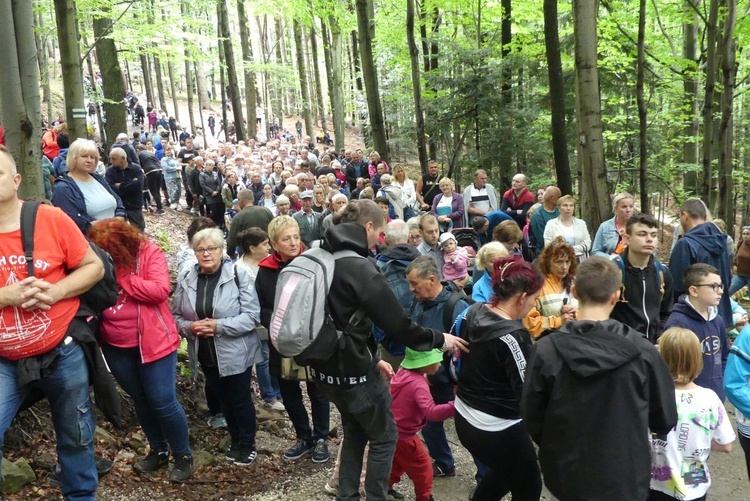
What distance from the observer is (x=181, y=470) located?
4.42m

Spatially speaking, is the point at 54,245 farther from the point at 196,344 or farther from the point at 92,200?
the point at 92,200

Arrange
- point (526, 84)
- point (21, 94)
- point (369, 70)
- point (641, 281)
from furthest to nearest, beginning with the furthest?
point (526, 84), point (369, 70), point (21, 94), point (641, 281)

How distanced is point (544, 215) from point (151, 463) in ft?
20.7

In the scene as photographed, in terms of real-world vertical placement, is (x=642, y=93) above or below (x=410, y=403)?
above

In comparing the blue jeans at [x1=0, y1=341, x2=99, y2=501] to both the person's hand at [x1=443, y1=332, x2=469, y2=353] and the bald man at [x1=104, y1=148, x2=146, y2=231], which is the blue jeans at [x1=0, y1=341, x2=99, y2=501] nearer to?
the person's hand at [x1=443, y1=332, x2=469, y2=353]

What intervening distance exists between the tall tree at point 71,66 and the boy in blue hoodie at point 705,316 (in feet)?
20.6

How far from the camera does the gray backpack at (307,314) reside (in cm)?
329

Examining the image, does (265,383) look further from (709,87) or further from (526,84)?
(526,84)

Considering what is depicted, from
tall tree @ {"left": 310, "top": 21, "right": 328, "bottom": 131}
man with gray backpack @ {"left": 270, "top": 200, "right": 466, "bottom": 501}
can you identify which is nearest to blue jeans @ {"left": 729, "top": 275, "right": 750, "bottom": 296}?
man with gray backpack @ {"left": 270, "top": 200, "right": 466, "bottom": 501}

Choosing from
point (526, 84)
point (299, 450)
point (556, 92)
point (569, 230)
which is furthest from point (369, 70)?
point (299, 450)

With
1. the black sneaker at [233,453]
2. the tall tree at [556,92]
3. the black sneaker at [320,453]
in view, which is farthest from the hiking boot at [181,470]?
the tall tree at [556,92]

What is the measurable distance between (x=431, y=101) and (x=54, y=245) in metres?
12.5

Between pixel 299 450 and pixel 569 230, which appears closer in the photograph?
pixel 299 450

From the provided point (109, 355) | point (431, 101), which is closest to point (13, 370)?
point (109, 355)
